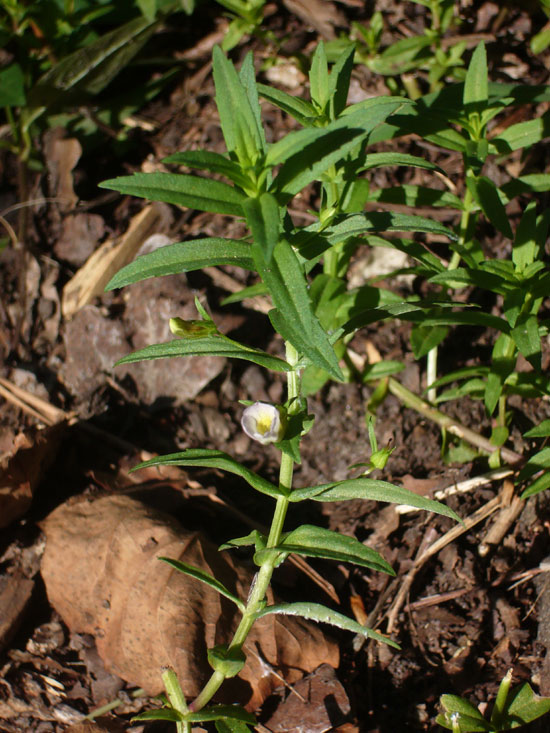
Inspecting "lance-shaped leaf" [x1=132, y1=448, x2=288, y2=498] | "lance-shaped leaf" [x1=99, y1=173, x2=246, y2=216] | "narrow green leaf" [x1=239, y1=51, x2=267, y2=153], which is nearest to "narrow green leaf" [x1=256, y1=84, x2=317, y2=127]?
"narrow green leaf" [x1=239, y1=51, x2=267, y2=153]

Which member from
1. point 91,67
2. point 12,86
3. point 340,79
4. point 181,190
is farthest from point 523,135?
point 12,86

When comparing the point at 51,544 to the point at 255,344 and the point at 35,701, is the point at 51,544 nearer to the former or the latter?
the point at 35,701

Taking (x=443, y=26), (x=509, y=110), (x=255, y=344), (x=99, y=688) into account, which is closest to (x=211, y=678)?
(x=99, y=688)

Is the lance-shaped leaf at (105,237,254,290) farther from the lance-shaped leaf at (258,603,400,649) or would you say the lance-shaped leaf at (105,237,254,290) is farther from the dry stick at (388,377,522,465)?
the dry stick at (388,377,522,465)

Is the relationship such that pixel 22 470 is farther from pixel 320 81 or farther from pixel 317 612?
pixel 320 81

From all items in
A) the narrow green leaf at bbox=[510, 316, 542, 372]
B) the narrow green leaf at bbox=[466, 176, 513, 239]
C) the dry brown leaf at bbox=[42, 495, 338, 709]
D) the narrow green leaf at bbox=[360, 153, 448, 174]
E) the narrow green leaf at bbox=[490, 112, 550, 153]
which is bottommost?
the dry brown leaf at bbox=[42, 495, 338, 709]

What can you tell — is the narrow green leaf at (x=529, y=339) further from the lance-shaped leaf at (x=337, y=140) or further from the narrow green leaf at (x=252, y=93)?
the narrow green leaf at (x=252, y=93)

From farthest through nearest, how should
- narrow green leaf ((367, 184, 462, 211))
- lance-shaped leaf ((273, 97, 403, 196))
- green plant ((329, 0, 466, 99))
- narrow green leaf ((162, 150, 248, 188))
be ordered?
green plant ((329, 0, 466, 99)), narrow green leaf ((367, 184, 462, 211)), lance-shaped leaf ((273, 97, 403, 196)), narrow green leaf ((162, 150, 248, 188))
